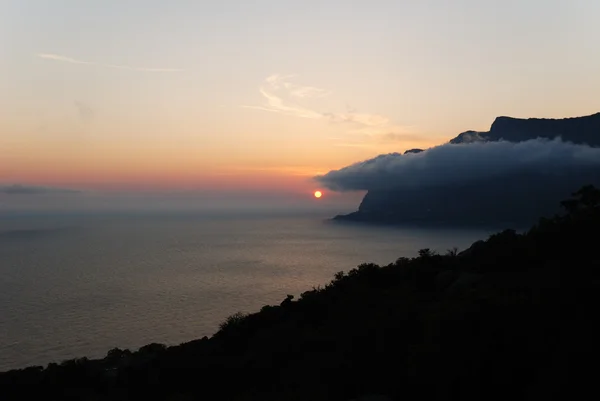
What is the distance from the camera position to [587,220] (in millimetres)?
25109

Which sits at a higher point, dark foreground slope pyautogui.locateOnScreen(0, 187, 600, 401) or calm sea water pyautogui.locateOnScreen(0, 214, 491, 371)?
dark foreground slope pyautogui.locateOnScreen(0, 187, 600, 401)

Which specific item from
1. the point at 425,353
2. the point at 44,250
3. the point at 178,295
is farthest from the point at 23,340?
the point at 44,250

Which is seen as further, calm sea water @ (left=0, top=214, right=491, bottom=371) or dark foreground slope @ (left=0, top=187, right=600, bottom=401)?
calm sea water @ (left=0, top=214, right=491, bottom=371)

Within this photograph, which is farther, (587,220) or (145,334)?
(145,334)

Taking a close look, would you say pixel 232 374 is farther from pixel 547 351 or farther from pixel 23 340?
pixel 23 340

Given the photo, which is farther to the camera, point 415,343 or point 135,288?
point 135,288

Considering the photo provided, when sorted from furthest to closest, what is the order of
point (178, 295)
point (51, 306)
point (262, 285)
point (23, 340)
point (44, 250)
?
point (44, 250), point (262, 285), point (178, 295), point (51, 306), point (23, 340)

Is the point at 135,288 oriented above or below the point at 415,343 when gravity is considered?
below

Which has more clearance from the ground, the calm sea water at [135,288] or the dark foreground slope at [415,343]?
the dark foreground slope at [415,343]

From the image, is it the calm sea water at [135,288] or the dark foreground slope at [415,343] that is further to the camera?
the calm sea water at [135,288]

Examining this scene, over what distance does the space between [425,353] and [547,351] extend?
2896 millimetres

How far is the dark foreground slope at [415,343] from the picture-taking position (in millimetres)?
10594

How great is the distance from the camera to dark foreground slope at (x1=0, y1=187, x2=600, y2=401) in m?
A: 10.6

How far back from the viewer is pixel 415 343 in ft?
44.5
